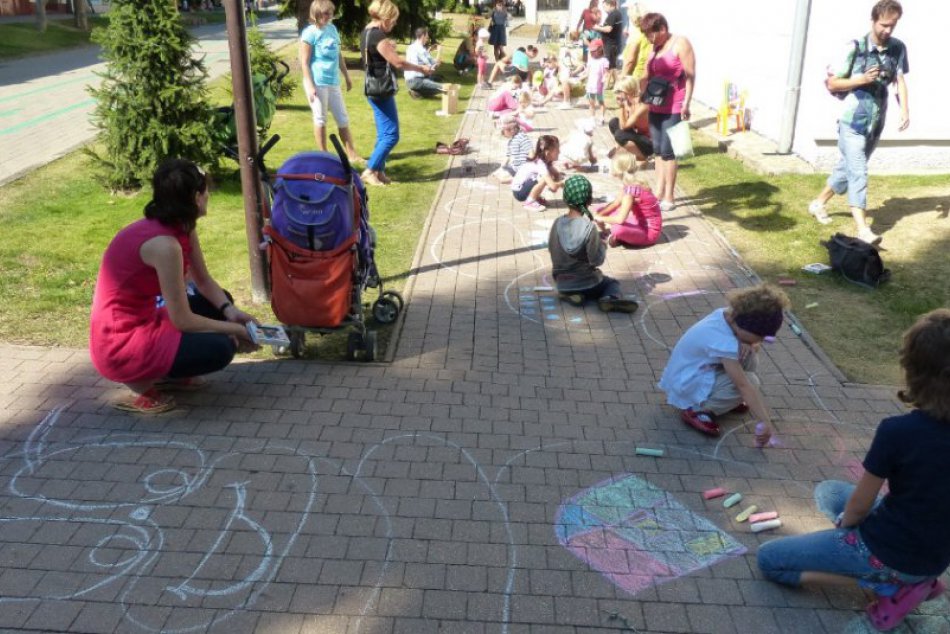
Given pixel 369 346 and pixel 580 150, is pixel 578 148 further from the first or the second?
pixel 369 346

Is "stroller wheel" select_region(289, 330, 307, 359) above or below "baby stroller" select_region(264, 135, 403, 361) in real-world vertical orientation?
below

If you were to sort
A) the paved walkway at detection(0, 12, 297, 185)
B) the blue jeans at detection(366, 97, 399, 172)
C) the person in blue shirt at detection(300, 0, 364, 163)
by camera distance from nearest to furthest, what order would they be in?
the person in blue shirt at detection(300, 0, 364, 163)
the blue jeans at detection(366, 97, 399, 172)
the paved walkway at detection(0, 12, 297, 185)

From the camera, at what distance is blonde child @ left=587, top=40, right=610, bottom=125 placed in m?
14.5

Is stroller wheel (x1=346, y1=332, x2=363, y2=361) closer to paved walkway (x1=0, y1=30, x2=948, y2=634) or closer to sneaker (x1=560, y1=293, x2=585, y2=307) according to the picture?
paved walkway (x1=0, y1=30, x2=948, y2=634)

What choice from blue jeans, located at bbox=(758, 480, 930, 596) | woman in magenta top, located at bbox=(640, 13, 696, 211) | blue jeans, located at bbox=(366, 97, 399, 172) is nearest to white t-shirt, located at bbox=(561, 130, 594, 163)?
woman in magenta top, located at bbox=(640, 13, 696, 211)

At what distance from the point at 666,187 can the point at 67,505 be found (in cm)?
688

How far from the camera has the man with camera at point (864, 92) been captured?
704cm

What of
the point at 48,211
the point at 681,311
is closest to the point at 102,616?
the point at 681,311

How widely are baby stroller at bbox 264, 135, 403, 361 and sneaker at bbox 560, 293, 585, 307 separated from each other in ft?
6.57

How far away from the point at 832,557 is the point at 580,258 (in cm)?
342

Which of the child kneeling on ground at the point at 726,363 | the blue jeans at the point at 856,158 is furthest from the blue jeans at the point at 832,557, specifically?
the blue jeans at the point at 856,158

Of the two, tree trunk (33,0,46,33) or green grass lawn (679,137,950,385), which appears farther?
tree trunk (33,0,46,33)

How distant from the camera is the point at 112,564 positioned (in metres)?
3.33

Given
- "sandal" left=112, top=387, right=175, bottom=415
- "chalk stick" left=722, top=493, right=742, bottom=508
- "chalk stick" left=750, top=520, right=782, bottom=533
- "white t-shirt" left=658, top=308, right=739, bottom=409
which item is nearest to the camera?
"chalk stick" left=750, top=520, right=782, bottom=533
